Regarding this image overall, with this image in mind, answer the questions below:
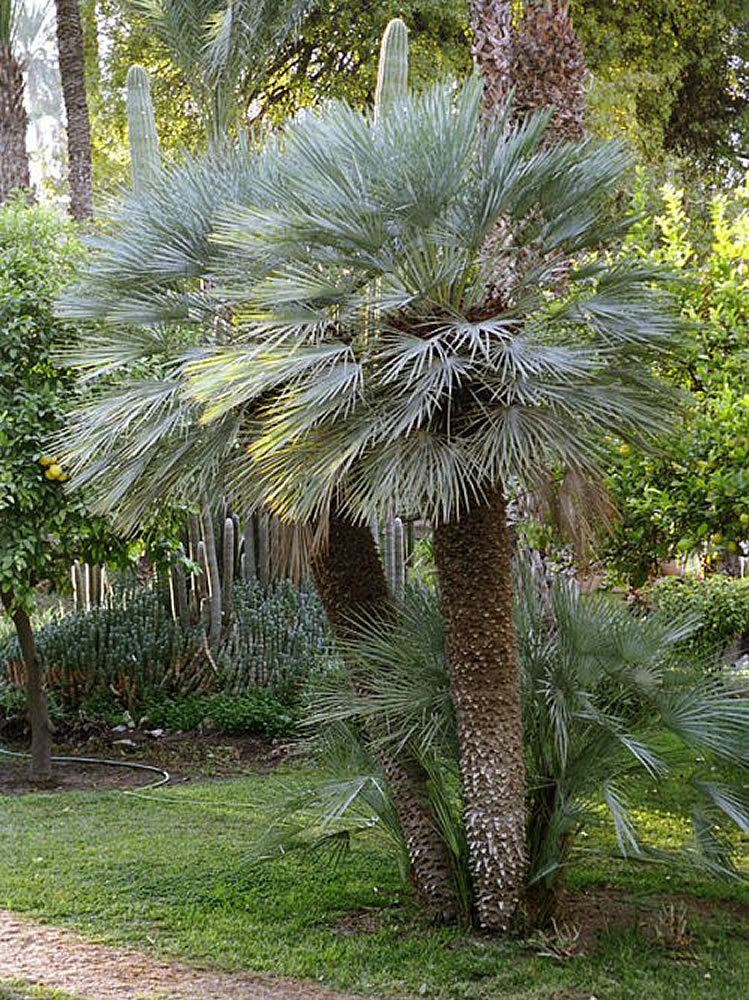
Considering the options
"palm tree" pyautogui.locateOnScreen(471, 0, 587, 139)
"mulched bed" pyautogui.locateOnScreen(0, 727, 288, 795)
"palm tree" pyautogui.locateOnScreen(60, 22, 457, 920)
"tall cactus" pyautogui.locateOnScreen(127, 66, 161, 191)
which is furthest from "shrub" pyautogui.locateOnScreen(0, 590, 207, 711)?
"palm tree" pyautogui.locateOnScreen(60, 22, 457, 920)

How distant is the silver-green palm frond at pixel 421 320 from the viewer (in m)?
4.32

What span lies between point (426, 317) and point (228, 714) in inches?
256

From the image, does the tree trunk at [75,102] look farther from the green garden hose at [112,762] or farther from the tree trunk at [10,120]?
the green garden hose at [112,762]

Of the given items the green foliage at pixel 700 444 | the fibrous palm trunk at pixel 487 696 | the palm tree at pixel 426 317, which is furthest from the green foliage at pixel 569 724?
the palm tree at pixel 426 317

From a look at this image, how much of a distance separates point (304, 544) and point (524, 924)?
1.82m

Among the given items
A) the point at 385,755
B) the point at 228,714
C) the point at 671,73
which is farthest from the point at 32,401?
the point at 671,73

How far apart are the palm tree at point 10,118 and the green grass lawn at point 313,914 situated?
10.1 metres

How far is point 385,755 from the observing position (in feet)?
17.2

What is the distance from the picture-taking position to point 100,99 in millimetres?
19656

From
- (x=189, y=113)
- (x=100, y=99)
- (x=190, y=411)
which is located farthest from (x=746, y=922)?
(x=100, y=99)

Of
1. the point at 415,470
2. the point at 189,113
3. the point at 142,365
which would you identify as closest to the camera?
the point at 415,470

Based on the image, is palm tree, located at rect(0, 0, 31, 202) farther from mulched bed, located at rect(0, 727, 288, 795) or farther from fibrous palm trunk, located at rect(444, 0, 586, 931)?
fibrous palm trunk, located at rect(444, 0, 586, 931)

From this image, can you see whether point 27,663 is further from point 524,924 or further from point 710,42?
point 710,42

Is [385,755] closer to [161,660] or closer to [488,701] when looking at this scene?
[488,701]
